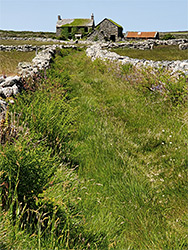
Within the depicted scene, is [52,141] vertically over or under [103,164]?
over

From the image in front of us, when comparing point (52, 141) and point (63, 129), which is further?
point (63, 129)

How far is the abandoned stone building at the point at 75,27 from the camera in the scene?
67.1 metres

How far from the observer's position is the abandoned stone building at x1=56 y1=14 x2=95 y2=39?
67.1 meters

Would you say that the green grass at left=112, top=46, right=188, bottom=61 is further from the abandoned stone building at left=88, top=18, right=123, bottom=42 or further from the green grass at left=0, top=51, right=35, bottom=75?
the abandoned stone building at left=88, top=18, right=123, bottom=42

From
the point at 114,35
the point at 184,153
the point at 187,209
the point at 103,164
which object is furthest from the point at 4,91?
the point at 114,35

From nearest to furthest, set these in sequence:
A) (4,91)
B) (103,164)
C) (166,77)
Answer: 1. (103,164)
2. (4,91)
3. (166,77)

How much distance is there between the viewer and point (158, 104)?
6.67m

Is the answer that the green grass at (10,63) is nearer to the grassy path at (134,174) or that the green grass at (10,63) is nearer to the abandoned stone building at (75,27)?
the grassy path at (134,174)

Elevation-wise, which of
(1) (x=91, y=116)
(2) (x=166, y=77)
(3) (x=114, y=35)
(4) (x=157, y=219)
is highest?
(3) (x=114, y=35)

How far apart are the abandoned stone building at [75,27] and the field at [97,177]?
65.0 metres

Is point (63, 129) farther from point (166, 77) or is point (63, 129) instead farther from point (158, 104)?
point (166, 77)

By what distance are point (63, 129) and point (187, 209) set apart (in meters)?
2.30

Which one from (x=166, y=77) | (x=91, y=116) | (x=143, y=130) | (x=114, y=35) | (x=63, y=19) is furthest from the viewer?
(x=63, y=19)

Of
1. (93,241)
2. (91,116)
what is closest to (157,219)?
(93,241)
